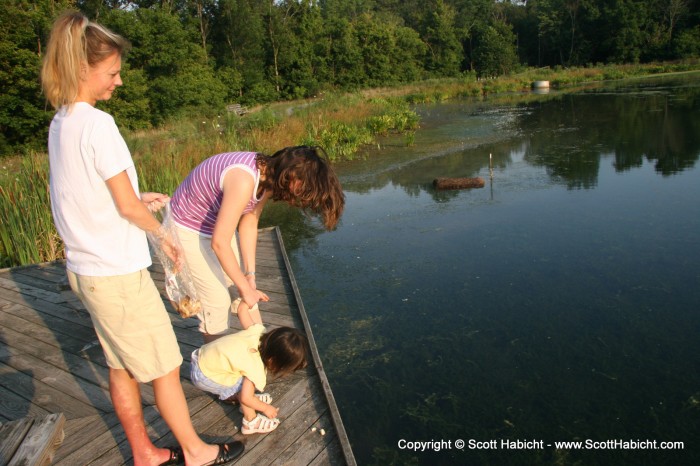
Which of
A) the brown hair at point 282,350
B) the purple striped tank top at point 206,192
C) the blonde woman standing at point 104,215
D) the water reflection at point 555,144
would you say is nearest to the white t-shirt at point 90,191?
the blonde woman standing at point 104,215

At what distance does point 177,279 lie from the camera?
6.75 feet

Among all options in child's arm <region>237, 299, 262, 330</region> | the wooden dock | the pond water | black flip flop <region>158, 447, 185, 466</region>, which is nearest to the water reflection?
the pond water

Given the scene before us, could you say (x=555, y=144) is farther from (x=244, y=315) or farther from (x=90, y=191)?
(x=90, y=191)

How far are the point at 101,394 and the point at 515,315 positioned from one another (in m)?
2.94

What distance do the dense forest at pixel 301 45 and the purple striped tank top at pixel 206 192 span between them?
1165 centimetres

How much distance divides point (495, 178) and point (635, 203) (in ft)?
8.09

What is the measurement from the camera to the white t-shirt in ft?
5.00

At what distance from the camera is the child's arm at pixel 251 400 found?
2.15 meters

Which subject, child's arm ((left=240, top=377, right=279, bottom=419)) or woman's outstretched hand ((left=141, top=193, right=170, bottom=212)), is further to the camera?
child's arm ((left=240, top=377, right=279, bottom=419))

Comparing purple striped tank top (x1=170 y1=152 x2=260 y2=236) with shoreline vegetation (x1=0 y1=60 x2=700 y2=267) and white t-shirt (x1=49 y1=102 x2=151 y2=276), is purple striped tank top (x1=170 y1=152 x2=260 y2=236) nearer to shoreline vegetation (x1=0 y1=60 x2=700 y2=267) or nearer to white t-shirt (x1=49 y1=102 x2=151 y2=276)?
white t-shirt (x1=49 y1=102 x2=151 y2=276)

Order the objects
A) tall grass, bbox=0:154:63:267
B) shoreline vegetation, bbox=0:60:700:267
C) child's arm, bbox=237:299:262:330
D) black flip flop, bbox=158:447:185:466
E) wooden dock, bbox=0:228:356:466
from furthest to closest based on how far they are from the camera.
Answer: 1. shoreline vegetation, bbox=0:60:700:267
2. tall grass, bbox=0:154:63:267
3. child's arm, bbox=237:299:262:330
4. wooden dock, bbox=0:228:356:466
5. black flip flop, bbox=158:447:185:466

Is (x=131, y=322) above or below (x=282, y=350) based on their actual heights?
above

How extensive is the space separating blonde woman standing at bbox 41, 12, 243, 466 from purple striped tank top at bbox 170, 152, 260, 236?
29cm
